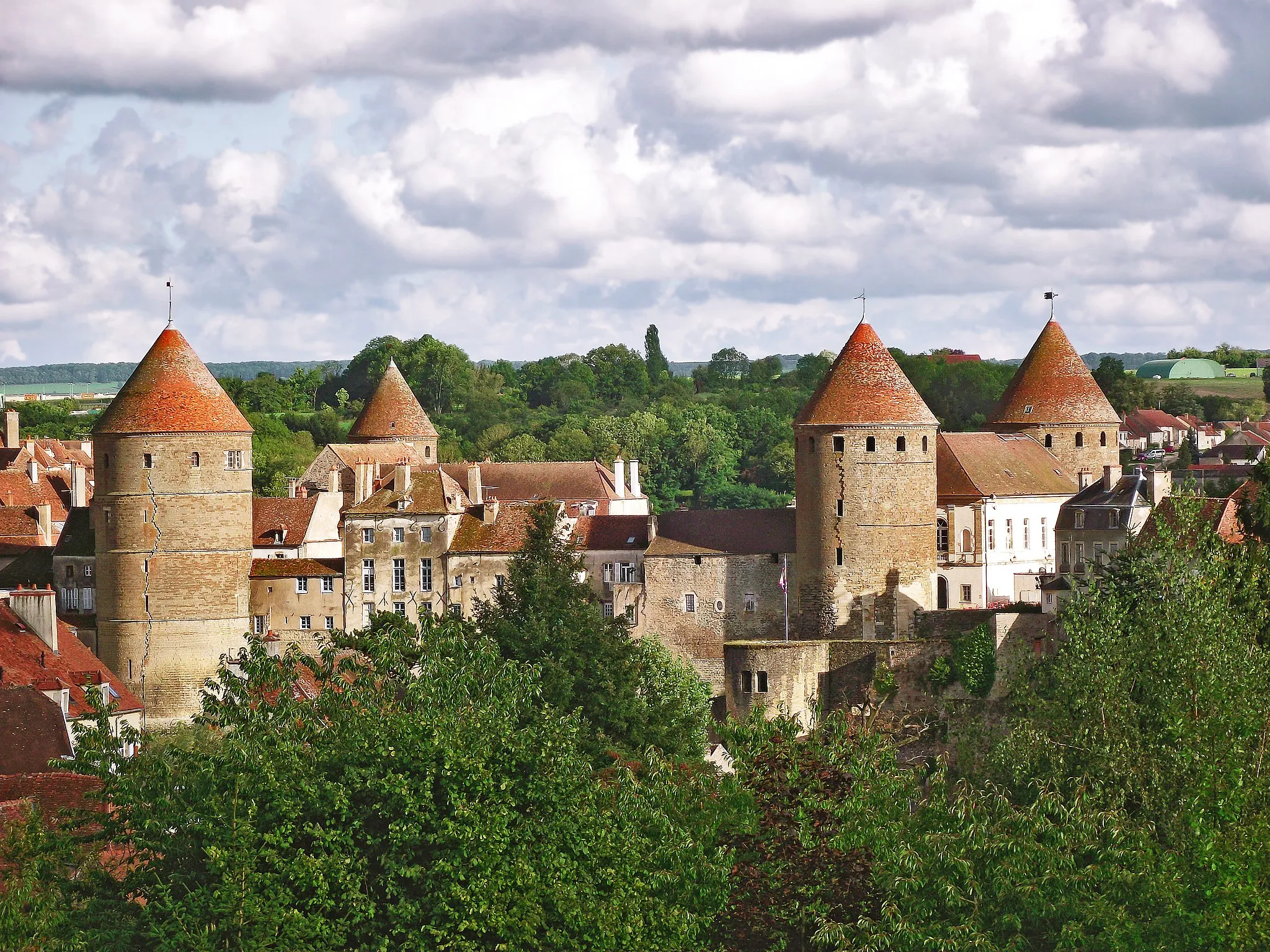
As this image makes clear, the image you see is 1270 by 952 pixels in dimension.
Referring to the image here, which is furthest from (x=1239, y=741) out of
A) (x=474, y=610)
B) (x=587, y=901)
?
(x=474, y=610)

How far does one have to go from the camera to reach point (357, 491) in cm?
6347

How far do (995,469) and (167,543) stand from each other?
73.1 ft

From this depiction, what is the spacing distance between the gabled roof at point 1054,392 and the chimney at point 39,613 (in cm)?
2864

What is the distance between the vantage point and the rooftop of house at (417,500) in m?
60.4

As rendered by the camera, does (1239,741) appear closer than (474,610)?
Yes

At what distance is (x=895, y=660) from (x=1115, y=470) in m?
11.6

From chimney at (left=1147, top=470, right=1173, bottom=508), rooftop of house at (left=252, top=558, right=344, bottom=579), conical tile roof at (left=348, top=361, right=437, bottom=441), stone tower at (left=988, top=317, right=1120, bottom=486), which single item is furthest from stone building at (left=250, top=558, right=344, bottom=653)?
chimney at (left=1147, top=470, right=1173, bottom=508)

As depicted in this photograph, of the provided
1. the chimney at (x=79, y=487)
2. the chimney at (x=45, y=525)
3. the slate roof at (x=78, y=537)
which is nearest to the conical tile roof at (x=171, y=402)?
the slate roof at (x=78, y=537)

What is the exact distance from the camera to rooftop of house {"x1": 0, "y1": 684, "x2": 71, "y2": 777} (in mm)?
→ 39250

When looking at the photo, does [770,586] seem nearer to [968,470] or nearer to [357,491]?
[968,470]

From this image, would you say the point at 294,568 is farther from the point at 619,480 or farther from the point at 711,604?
the point at 619,480

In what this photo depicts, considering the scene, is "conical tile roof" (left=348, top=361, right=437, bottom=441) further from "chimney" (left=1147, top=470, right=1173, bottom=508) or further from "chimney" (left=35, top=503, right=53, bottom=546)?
"chimney" (left=1147, top=470, right=1173, bottom=508)

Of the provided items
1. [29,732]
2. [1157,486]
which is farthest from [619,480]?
[29,732]

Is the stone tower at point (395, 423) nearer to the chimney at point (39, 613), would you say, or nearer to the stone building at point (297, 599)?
the stone building at point (297, 599)
